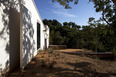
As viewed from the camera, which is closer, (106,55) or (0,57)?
(0,57)

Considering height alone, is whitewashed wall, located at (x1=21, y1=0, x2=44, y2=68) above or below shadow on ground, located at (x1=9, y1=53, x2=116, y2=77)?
above

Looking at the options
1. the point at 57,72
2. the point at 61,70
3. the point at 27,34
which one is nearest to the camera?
the point at 57,72

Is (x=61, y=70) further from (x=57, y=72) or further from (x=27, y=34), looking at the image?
(x=27, y=34)

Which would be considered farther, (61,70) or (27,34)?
(27,34)

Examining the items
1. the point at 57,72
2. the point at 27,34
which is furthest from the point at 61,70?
the point at 27,34

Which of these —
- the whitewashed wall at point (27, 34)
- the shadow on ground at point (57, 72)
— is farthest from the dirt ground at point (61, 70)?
the whitewashed wall at point (27, 34)

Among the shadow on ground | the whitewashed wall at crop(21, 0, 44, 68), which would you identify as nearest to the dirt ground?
the shadow on ground

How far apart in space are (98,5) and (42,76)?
4.98 m

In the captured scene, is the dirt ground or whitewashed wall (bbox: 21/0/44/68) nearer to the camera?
the dirt ground

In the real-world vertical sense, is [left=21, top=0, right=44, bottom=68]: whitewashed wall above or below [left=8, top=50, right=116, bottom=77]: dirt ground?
above

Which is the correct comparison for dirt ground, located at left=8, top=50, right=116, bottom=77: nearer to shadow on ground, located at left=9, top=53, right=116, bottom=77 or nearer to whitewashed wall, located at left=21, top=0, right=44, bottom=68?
shadow on ground, located at left=9, top=53, right=116, bottom=77

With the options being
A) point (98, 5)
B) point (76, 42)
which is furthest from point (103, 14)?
point (76, 42)

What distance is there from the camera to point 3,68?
2.47 meters

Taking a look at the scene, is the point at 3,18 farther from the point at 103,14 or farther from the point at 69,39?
the point at 69,39
